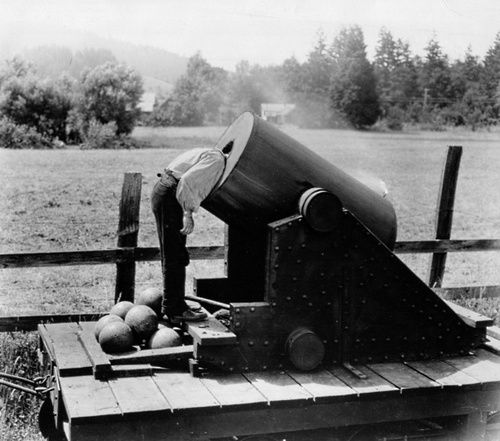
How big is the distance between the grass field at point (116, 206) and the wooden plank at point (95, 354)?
4.63 ft

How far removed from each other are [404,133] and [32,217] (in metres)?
34.7

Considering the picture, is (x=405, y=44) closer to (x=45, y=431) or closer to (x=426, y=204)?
(x=426, y=204)

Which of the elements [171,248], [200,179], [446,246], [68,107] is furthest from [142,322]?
[68,107]

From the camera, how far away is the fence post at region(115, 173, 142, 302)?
653 centimetres

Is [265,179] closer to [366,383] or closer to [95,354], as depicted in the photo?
[366,383]

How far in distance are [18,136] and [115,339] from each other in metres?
29.2

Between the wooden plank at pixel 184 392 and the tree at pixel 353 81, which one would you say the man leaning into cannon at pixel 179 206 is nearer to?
the wooden plank at pixel 184 392

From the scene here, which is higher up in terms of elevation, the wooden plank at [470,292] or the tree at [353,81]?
the tree at [353,81]

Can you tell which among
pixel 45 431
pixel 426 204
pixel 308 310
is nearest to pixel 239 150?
pixel 308 310

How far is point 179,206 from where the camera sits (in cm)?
500

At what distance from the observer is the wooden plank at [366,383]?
4.37 metres

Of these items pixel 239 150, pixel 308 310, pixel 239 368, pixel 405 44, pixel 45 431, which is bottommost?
pixel 45 431

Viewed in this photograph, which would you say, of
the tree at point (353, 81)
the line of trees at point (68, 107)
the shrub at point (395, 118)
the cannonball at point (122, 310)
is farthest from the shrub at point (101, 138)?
the cannonball at point (122, 310)

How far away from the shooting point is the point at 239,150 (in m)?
4.82
